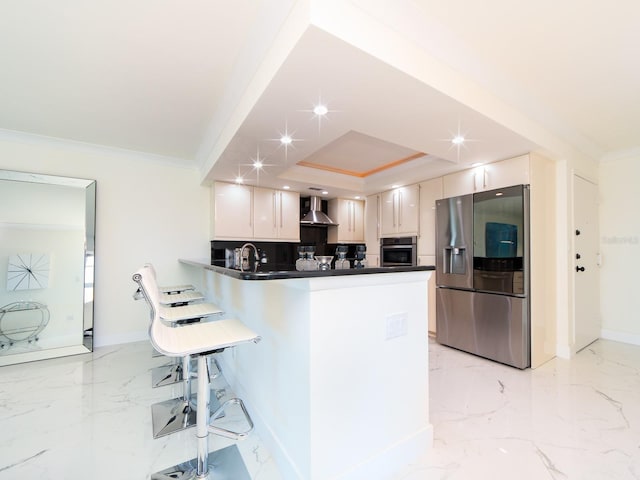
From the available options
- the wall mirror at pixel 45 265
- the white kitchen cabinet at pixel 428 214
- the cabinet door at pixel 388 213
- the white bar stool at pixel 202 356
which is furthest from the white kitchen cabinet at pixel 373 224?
the wall mirror at pixel 45 265

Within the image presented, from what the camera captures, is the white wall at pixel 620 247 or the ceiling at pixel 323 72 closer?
the ceiling at pixel 323 72

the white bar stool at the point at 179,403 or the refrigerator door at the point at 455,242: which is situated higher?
the refrigerator door at the point at 455,242

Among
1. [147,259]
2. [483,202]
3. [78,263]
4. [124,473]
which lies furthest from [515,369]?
[78,263]

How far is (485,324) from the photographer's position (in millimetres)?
3023

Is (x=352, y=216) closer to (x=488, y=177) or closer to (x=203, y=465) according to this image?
(x=488, y=177)

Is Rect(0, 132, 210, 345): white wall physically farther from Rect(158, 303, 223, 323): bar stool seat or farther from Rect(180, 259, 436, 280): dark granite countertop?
Rect(180, 259, 436, 280): dark granite countertop

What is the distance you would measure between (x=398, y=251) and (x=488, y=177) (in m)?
1.53

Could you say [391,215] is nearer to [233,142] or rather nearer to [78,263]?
[233,142]

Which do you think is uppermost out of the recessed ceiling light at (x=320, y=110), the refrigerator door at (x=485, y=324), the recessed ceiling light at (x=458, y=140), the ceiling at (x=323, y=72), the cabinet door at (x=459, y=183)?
the ceiling at (x=323, y=72)

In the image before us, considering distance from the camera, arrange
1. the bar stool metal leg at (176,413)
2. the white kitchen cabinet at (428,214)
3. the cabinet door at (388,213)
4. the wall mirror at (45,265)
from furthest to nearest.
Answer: the cabinet door at (388,213), the white kitchen cabinet at (428,214), the wall mirror at (45,265), the bar stool metal leg at (176,413)

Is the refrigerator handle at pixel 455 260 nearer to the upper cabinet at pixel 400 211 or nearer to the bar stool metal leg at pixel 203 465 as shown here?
the upper cabinet at pixel 400 211

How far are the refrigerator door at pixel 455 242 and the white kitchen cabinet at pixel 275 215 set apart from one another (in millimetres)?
2124

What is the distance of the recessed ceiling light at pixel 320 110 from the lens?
1893 millimetres

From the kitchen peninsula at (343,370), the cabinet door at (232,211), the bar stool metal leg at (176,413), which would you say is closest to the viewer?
the kitchen peninsula at (343,370)
